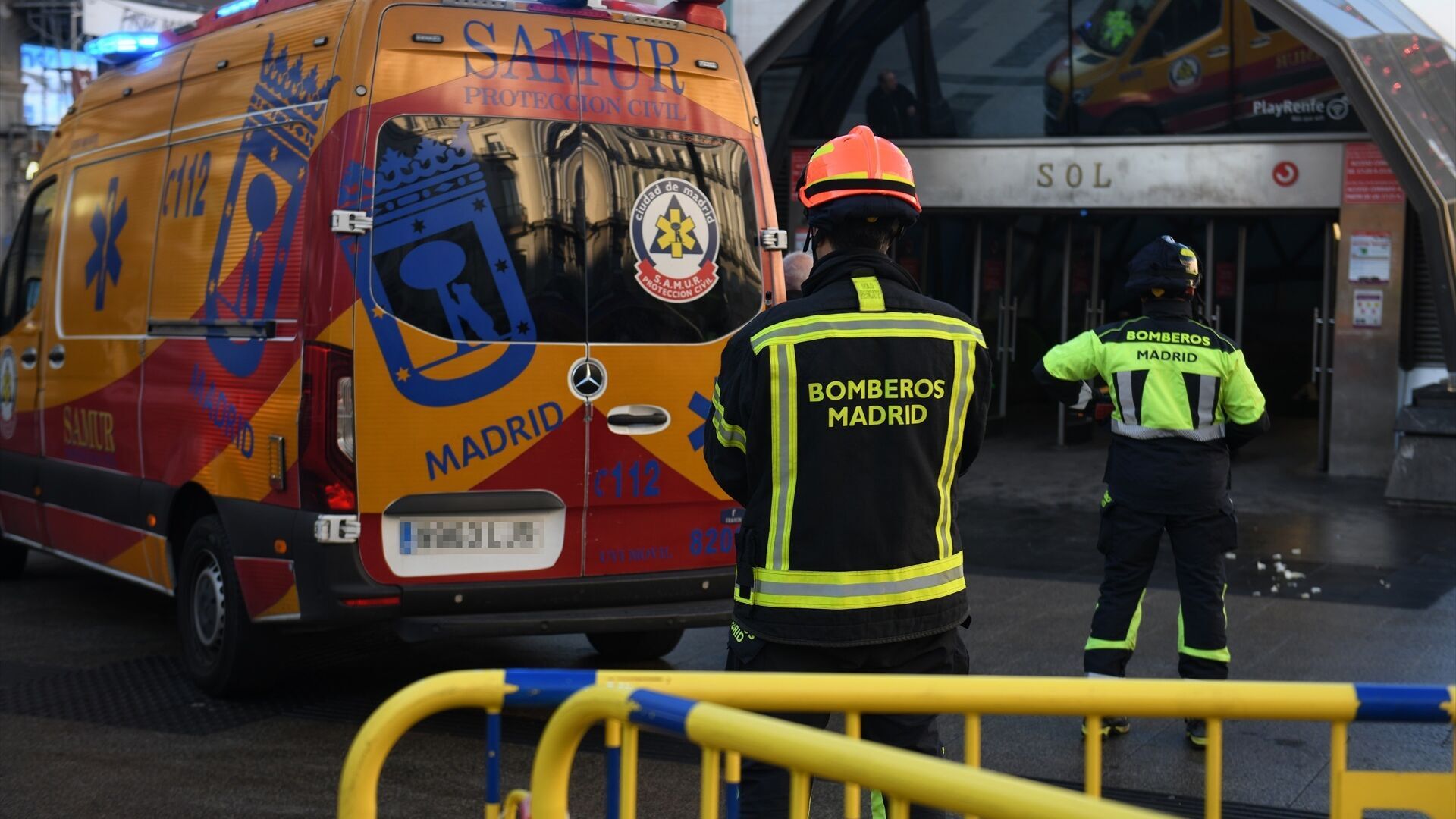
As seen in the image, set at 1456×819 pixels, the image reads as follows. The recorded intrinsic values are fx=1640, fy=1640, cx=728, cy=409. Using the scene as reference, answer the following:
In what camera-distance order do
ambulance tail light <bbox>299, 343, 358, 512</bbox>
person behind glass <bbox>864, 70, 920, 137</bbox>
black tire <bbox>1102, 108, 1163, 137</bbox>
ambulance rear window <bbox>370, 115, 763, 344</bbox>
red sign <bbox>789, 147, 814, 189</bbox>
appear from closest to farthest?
ambulance tail light <bbox>299, 343, 358, 512</bbox> → ambulance rear window <bbox>370, 115, 763, 344</bbox> → black tire <bbox>1102, 108, 1163, 137</bbox> → person behind glass <bbox>864, 70, 920, 137</bbox> → red sign <bbox>789, 147, 814, 189</bbox>

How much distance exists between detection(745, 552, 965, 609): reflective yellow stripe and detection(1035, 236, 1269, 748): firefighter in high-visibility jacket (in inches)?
102

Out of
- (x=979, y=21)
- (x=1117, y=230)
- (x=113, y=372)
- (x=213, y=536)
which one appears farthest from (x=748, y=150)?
(x=1117, y=230)

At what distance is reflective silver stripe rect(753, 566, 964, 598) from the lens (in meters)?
3.21

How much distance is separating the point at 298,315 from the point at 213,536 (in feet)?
3.56

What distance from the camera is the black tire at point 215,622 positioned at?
233 inches

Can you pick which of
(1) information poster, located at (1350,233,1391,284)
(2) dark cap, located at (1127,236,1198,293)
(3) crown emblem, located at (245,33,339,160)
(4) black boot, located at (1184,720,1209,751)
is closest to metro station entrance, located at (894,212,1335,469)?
(1) information poster, located at (1350,233,1391,284)

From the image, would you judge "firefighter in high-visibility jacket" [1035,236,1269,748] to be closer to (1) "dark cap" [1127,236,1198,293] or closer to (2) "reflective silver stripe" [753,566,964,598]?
(1) "dark cap" [1127,236,1198,293]

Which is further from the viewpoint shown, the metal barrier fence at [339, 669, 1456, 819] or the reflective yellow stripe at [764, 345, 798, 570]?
the reflective yellow stripe at [764, 345, 798, 570]

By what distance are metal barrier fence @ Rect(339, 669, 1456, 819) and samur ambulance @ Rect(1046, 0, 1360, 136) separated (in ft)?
41.2

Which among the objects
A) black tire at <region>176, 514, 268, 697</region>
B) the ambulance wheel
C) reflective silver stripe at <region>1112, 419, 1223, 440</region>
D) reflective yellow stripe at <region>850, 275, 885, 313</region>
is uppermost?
reflective yellow stripe at <region>850, 275, 885, 313</region>

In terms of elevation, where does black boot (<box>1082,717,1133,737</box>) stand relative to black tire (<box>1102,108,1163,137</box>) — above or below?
below

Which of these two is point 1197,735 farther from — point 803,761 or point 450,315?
point 803,761

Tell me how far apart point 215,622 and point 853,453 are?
144 inches

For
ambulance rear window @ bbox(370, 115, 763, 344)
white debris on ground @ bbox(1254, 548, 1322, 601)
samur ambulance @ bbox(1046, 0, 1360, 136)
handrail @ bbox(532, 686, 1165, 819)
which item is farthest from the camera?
samur ambulance @ bbox(1046, 0, 1360, 136)
